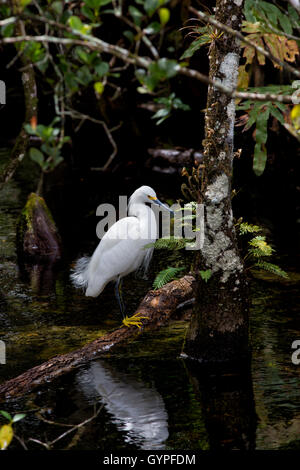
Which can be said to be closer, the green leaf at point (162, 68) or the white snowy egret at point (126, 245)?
the green leaf at point (162, 68)

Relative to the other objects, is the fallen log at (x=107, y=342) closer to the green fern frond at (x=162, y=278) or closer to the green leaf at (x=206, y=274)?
the green fern frond at (x=162, y=278)

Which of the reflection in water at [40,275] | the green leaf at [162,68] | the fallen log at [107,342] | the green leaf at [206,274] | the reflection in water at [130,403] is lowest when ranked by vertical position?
the reflection in water at [130,403]

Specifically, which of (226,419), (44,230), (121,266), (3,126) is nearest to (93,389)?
(226,419)

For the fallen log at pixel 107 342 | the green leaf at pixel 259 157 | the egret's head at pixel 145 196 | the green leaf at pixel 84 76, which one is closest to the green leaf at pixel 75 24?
the green leaf at pixel 84 76

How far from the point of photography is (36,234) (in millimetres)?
9133

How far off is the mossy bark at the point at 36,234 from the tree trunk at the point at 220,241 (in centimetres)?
421

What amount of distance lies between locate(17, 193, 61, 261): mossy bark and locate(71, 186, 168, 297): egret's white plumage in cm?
268

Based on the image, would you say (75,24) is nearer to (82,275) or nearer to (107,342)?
(107,342)

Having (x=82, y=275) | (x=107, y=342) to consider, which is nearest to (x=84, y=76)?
(x=107, y=342)

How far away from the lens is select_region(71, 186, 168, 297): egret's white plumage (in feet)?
20.5

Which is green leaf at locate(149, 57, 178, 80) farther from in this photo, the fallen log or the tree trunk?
the fallen log

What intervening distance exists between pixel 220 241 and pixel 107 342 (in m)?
1.44

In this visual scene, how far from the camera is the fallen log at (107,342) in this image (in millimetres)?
4887
